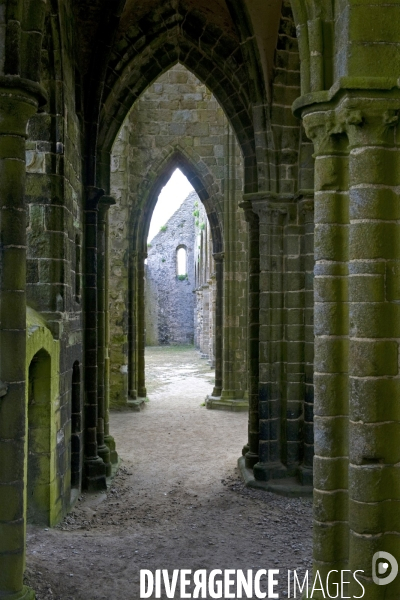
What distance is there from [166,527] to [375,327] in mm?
3621

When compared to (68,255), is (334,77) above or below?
above

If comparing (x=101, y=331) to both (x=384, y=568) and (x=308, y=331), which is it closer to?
(x=308, y=331)

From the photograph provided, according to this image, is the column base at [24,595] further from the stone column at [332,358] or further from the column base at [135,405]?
the column base at [135,405]

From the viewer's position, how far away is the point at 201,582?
4.98 metres

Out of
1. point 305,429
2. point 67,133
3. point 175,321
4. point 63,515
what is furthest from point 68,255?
point 175,321

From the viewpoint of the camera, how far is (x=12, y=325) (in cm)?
409

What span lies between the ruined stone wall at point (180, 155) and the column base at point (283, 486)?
6002 millimetres

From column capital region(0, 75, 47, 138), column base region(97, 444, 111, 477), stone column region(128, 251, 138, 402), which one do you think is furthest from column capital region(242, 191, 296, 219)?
stone column region(128, 251, 138, 402)

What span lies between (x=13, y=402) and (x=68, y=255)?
263cm

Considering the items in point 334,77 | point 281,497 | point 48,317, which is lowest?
point 281,497

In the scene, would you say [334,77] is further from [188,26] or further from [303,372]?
[188,26]

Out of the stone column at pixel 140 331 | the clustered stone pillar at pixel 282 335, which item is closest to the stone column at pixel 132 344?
the stone column at pixel 140 331

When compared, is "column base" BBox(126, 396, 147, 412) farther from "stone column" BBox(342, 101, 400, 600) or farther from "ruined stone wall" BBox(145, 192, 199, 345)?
"ruined stone wall" BBox(145, 192, 199, 345)

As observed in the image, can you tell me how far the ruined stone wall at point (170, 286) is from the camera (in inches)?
1298
